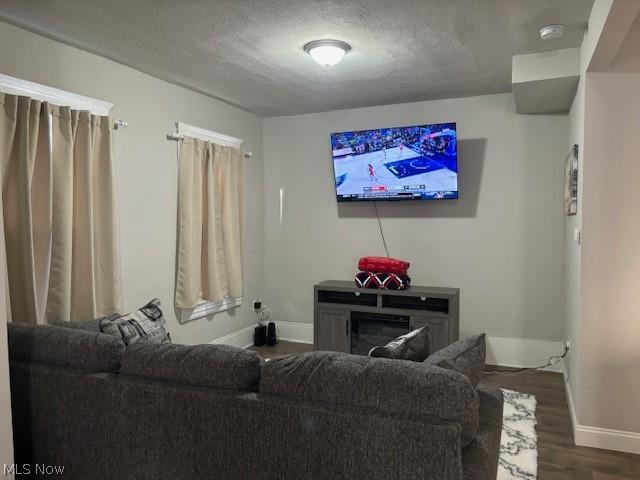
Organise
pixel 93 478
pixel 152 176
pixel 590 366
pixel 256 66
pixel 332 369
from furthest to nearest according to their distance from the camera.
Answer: pixel 152 176 < pixel 256 66 < pixel 590 366 < pixel 93 478 < pixel 332 369

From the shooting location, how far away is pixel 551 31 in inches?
112

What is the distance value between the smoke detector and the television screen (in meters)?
1.39

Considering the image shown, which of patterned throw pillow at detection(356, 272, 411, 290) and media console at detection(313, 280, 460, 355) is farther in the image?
patterned throw pillow at detection(356, 272, 411, 290)

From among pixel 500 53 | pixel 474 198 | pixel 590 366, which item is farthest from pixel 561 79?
pixel 590 366

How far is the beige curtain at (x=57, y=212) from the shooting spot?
2824 millimetres

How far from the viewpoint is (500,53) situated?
10.9 feet

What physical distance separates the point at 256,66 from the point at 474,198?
7.76ft

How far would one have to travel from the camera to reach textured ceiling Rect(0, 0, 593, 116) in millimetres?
2568

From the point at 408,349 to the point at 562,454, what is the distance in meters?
1.57

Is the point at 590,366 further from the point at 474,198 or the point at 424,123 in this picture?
the point at 424,123

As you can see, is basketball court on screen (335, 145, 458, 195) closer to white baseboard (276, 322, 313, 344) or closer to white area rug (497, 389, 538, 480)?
white baseboard (276, 322, 313, 344)

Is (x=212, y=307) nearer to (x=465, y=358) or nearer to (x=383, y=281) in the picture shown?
(x=383, y=281)

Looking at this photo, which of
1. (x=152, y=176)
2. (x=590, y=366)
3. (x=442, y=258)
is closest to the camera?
(x=590, y=366)

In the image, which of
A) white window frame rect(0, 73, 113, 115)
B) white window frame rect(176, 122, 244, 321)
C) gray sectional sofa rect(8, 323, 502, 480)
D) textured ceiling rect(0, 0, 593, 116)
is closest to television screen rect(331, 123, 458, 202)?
textured ceiling rect(0, 0, 593, 116)
